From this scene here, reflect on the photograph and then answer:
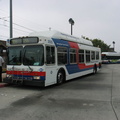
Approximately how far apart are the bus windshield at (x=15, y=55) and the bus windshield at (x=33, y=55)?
35 cm

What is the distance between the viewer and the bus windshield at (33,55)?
812 centimetres

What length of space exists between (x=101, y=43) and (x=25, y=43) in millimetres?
59571

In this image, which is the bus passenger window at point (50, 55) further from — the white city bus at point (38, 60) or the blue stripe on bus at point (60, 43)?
the blue stripe on bus at point (60, 43)

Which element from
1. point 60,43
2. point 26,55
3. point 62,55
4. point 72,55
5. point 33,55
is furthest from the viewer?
point 72,55

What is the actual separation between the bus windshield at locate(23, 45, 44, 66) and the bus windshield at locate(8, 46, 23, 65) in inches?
13.7

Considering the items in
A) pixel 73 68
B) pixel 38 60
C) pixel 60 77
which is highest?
pixel 38 60

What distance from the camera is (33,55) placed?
8.32 m

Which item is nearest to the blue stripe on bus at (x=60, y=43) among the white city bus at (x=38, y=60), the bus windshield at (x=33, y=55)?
the white city bus at (x=38, y=60)

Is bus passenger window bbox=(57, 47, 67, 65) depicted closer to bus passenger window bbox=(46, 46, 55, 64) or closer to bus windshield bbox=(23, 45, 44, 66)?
bus passenger window bbox=(46, 46, 55, 64)

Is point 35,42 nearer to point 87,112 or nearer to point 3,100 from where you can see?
point 3,100

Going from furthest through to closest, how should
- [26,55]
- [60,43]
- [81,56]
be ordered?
[81,56] → [60,43] → [26,55]

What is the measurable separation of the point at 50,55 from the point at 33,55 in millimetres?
911

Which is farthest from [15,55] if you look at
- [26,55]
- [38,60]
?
[38,60]

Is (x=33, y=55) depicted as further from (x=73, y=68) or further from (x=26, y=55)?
(x=73, y=68)
